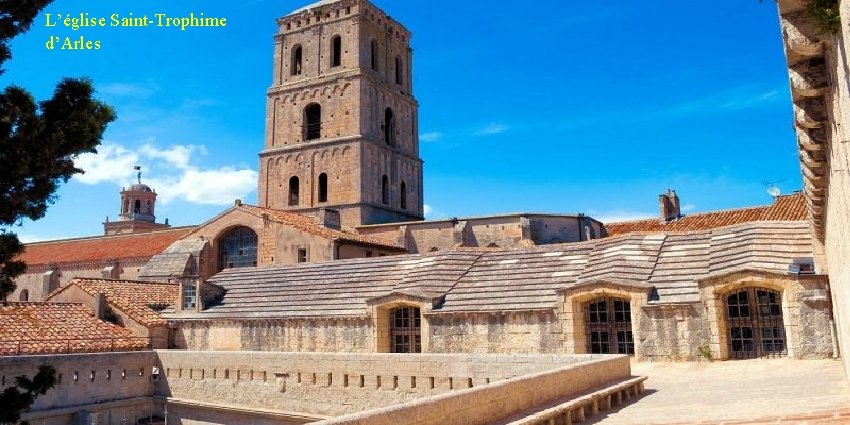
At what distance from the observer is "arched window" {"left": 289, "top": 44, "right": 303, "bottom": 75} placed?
1841 inches

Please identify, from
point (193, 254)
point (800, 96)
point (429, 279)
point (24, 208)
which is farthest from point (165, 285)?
point (800, 96)

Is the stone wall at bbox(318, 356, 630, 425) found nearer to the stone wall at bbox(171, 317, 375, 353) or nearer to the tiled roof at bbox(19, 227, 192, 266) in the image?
the stone wall at bbox(171, 317, 375, 353)

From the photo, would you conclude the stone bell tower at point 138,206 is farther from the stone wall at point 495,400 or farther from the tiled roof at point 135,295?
the stone wall at point 495,400

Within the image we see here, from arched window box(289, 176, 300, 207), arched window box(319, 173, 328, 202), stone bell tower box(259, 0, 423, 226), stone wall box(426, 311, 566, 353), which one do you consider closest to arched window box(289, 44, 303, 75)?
stone bell tower box(259, 0, 423, 226)

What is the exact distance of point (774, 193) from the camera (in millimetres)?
32750

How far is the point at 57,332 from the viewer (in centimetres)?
2111

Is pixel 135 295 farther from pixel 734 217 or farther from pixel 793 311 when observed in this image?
pixel 734 217

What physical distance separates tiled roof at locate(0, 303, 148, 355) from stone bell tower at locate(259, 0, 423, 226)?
784 inches

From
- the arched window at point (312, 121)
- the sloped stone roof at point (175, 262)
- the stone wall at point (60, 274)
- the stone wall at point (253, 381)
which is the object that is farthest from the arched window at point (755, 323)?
the stone wall at point (60, 274)

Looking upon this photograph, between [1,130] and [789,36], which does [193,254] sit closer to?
[1,130]

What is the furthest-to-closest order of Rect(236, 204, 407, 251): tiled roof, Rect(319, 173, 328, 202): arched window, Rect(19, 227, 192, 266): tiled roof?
1. Rect(319, 173, 328, 202): arched window
2. Rect(19, 227, 192, 266): tiled roof
3. Rect(236, 204, 407, 251): tiled roof

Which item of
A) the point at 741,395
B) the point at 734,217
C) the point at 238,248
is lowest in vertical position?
the point at 741,395

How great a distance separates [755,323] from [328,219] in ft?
81.3

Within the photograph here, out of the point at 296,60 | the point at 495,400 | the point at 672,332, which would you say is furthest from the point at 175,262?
the point at 495,400
